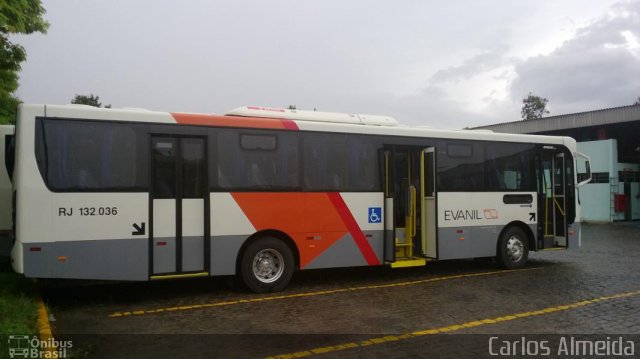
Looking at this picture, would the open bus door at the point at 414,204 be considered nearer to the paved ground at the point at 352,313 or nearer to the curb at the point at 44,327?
the paved ground at the point at 352,313

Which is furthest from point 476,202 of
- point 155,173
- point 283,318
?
point 155,173

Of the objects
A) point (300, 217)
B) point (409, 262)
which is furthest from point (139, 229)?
point (409, 262)

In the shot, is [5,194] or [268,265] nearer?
[268,265]

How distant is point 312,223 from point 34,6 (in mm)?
9564

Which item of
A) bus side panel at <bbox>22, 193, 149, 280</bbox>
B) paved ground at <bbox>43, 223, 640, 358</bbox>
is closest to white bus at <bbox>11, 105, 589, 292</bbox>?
bus side panel at <bbox>22, 193, 149, 280</bbox>

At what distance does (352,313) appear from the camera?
725 centimetres

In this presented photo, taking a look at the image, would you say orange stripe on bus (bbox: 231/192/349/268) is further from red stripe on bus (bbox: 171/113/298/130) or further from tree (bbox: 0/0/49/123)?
tree (bbox: 0/0/49/123)

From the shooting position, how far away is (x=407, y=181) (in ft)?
33.6

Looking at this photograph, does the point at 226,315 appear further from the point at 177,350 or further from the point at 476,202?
the point at 476,202

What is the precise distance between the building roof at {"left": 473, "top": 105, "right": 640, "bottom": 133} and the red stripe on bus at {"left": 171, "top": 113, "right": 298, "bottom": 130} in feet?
76.3

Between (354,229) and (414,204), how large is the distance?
5.23 ft

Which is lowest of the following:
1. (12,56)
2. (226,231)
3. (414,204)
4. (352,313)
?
(352,313)

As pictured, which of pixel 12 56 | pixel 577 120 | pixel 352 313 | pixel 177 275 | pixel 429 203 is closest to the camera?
pixel 352 313

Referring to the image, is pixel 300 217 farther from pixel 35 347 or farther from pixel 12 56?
pixel 12 56
